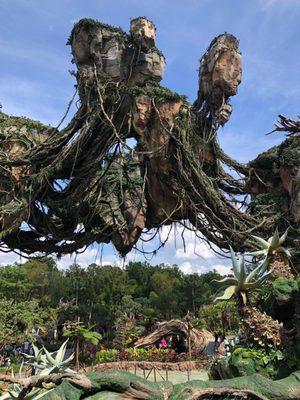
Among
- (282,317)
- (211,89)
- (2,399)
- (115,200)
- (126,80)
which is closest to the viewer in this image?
(2,399)

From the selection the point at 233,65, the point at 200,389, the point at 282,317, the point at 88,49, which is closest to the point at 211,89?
the point at 233,65

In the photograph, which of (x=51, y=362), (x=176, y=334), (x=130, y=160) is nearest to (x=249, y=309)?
(x=51, y=362)

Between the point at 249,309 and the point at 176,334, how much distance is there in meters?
12.5

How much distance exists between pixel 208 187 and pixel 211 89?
3117 millimetres

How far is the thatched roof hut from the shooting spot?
1681 cm

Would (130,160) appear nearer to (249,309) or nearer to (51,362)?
(249,309)

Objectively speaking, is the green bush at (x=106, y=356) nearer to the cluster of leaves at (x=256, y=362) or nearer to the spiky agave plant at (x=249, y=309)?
the cluster of leaves at (x=256, y=362)

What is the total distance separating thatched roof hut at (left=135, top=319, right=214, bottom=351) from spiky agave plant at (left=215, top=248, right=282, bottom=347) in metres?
11.8

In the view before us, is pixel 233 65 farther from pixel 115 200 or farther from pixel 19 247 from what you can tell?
pixel 19 247

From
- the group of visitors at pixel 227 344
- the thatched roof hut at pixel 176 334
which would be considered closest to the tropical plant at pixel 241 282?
the group of visitors at pixel 227 344

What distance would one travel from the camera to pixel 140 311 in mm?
30688

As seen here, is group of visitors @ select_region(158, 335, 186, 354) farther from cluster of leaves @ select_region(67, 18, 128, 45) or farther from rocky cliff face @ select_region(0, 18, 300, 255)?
cluster of leaves @ select_region(67, 18, 128, 45)

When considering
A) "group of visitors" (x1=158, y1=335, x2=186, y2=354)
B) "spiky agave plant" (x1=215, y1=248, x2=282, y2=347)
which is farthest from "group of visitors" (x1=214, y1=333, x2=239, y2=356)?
"group of visitors" (x1=158, y1=335, x2=186, y2=354)

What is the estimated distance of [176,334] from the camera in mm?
17203
